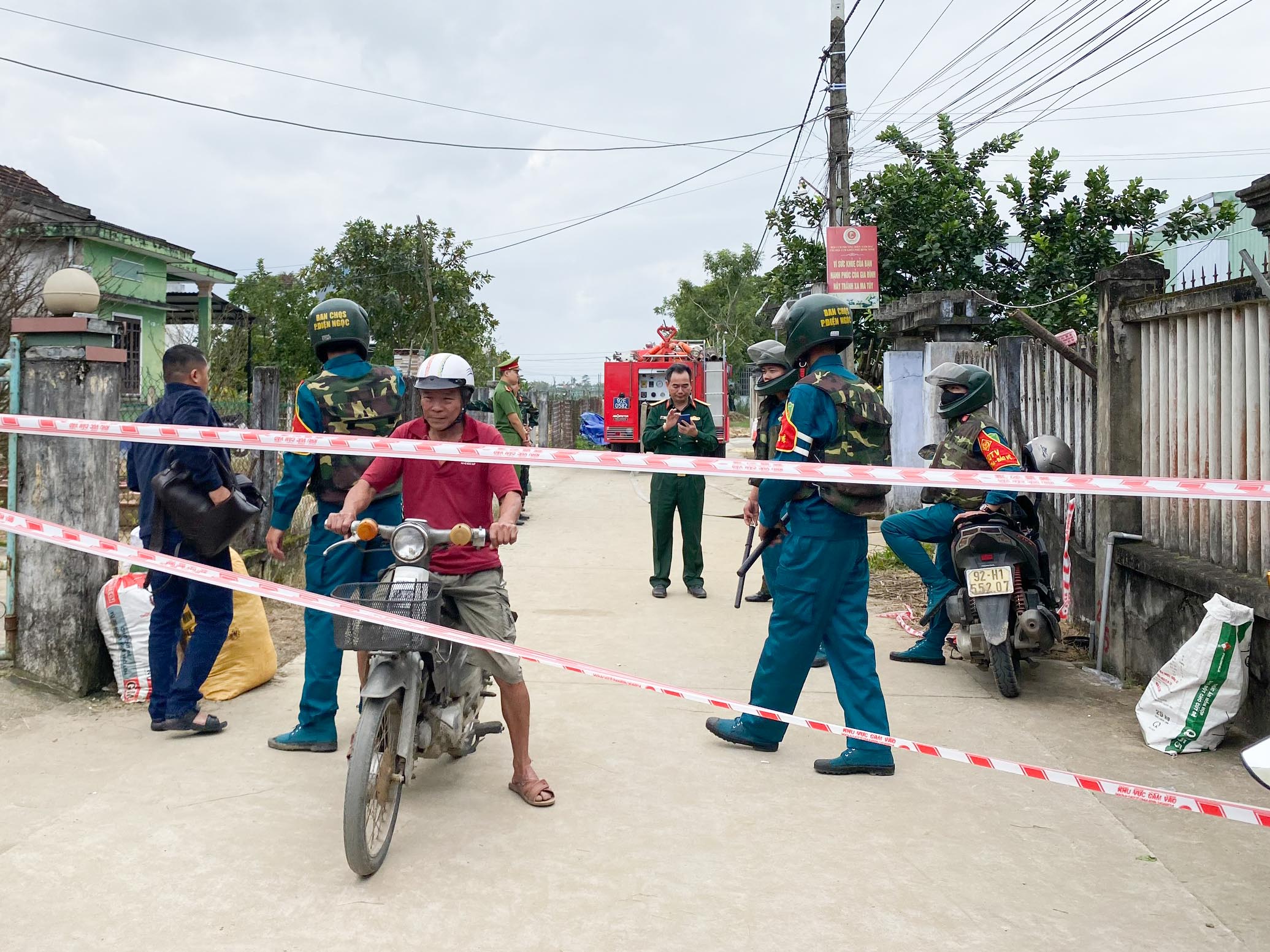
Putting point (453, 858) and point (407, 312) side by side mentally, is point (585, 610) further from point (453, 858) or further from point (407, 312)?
point (407, 312)

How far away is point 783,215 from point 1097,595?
12238mm

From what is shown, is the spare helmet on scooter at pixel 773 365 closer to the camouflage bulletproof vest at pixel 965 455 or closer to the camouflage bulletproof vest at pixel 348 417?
the camouflage bulletproof vest at pixel 965 455

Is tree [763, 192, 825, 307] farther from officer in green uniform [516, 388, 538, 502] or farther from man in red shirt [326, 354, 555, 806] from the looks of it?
man in red shirt [326, 354, 555, 806]

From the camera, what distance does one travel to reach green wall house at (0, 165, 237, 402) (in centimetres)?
1745

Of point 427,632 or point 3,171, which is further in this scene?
point 3,171

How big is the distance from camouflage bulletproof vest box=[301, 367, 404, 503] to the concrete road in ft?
3.97

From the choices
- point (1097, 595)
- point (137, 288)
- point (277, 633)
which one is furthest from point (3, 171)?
point (1097, 595)

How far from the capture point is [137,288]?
20047mm

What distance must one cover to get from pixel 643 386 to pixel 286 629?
17689mm

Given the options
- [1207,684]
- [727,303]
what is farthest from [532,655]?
[727,303]

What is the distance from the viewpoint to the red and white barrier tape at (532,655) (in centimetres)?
321

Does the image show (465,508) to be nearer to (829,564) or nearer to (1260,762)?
(829,564)

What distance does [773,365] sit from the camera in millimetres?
6957

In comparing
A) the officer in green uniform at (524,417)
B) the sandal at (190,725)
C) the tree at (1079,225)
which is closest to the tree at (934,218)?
the tree at (1079,225)
